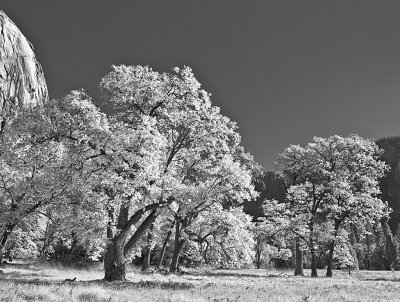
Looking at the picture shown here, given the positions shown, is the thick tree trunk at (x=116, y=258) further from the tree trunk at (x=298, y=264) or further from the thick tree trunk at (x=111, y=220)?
the tree trunk at (x=298, y=264)

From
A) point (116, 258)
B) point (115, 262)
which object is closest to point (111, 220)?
point (116, 258)

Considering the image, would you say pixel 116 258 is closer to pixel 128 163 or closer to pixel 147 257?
pixel 128 163

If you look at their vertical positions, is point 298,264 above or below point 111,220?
below

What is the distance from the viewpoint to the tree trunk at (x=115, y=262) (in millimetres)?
24469

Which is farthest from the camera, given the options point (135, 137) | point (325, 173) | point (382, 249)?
point (382, 249)

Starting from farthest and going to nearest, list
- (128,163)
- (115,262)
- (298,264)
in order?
(298,264) → (115,262) → (128,163)

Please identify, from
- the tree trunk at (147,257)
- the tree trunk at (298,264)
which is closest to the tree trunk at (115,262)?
the tree trunk at (147,257)

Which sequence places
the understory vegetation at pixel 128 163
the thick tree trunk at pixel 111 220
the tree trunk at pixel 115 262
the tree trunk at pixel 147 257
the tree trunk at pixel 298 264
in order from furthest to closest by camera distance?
1. the tree trunk at pixel 147 257
2. the tree trunk at pixel 298 264
3. the thick tree trunk at pixel 111 220
4. the tree trunk at pixel 115 262
5. the understory vegetation at pixel 128 163

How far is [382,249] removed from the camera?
137500mm

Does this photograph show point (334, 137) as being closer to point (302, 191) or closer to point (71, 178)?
point (302, 191)

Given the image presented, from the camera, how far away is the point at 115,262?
2475cm

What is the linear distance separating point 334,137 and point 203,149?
70.5 feet

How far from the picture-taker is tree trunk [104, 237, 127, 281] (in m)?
24.5

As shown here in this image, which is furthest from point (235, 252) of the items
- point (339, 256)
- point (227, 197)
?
point (339, 256)
